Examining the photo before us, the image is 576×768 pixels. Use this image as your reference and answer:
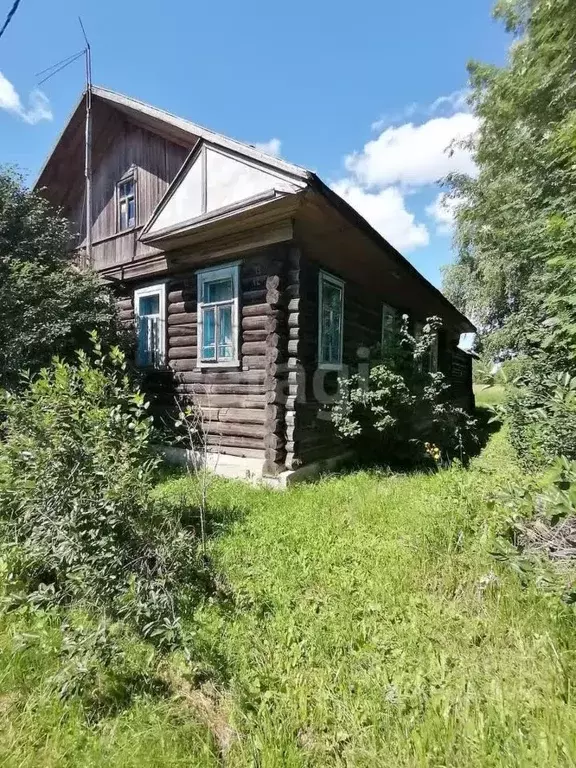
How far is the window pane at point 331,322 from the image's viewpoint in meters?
6.92

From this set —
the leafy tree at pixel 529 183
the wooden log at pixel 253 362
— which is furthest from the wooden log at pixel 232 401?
the leafy tree at pixel 529 183

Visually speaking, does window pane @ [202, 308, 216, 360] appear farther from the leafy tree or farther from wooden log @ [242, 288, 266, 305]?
the leafy tree

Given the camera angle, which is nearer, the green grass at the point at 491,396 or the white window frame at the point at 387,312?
the green grass at the point at 491,396

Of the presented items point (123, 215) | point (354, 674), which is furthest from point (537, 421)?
point (123, 215)

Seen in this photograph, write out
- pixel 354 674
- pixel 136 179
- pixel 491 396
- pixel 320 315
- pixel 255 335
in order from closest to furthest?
pixel 354 674, pixel 255 335, pixel 320 315, pixel 136 179, pixel 491 396

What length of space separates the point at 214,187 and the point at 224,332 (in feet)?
7.45

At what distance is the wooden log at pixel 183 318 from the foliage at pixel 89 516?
4.00 m

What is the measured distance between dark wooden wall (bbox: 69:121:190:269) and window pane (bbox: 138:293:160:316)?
87cm

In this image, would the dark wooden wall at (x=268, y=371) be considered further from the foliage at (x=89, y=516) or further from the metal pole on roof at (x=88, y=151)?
the metal pole on roof at (x=88, y=151)

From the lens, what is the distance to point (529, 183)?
7727 mm

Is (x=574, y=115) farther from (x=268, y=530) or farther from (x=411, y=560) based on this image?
(x=268, y=530)

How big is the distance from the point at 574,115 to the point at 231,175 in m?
4.28

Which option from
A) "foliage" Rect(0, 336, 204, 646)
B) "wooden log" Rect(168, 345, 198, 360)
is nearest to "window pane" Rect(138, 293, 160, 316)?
"wooden log" Rect(168, 345, 198, 360)

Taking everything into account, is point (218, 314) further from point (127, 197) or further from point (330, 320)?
point (127, 197)
